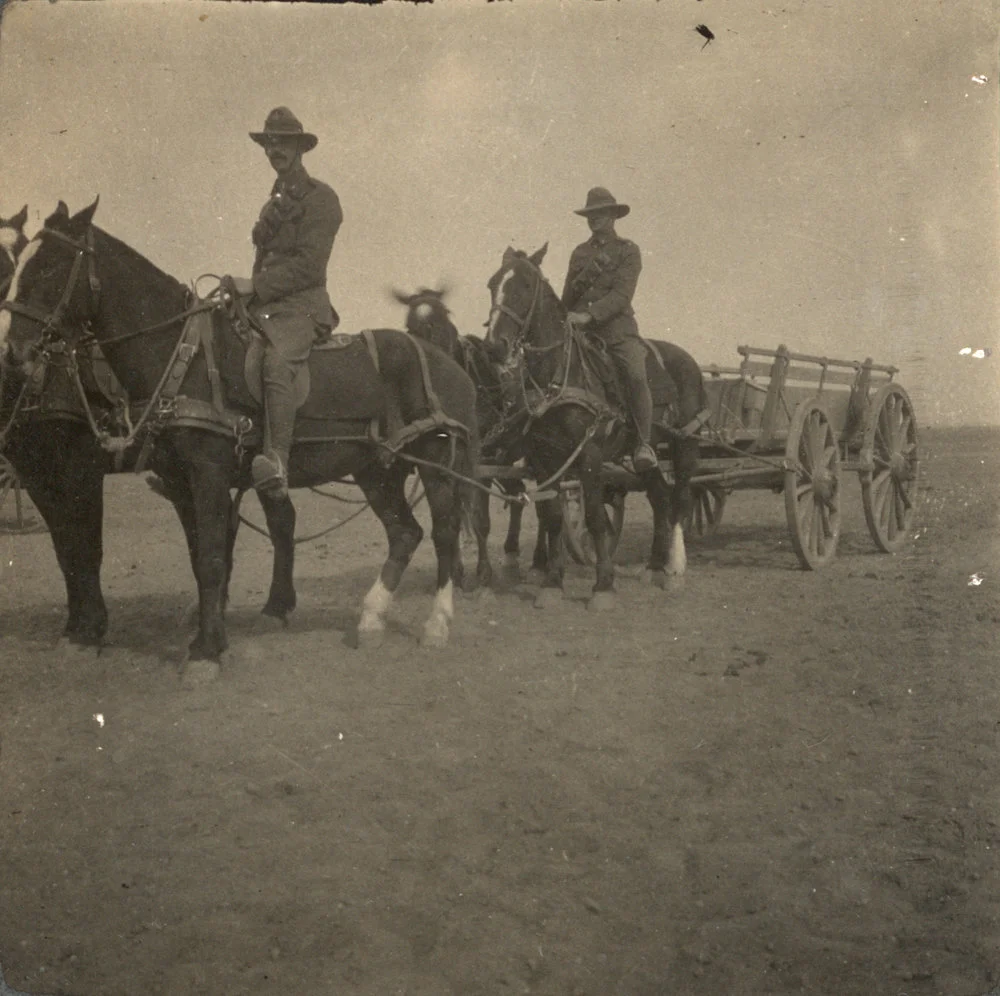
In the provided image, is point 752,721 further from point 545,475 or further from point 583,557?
point 583,557

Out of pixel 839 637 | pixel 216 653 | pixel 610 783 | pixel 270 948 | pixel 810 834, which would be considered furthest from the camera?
pixel 839 637

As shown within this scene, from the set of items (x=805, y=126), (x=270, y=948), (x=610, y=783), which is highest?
(x=805, y=126)

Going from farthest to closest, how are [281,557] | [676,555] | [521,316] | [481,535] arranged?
[676,555] < [481,535] < [521,316] < [281,557]

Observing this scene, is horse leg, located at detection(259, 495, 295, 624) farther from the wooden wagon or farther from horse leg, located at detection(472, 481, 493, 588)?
the wooden wagon

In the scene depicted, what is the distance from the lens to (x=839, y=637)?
6.71 m

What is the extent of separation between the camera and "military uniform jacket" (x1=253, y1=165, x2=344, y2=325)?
20.6ft

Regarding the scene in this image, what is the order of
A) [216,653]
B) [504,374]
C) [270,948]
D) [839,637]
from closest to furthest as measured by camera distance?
[270,948] < [216,653] < [839,637] < [504,374]

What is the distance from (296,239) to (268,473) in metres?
1.44

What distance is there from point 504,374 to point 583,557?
2.99 m

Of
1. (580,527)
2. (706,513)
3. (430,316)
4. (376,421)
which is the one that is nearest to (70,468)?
(376,421)

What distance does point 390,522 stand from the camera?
7.57m

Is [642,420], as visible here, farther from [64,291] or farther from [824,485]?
[64,291]

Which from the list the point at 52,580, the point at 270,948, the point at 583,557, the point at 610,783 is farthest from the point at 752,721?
the point at 52,580

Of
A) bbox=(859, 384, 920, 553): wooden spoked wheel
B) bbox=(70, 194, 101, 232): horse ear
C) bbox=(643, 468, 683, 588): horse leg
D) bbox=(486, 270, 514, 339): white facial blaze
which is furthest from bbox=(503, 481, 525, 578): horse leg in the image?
bbox=(70, 194, 101, 232): horse ear
